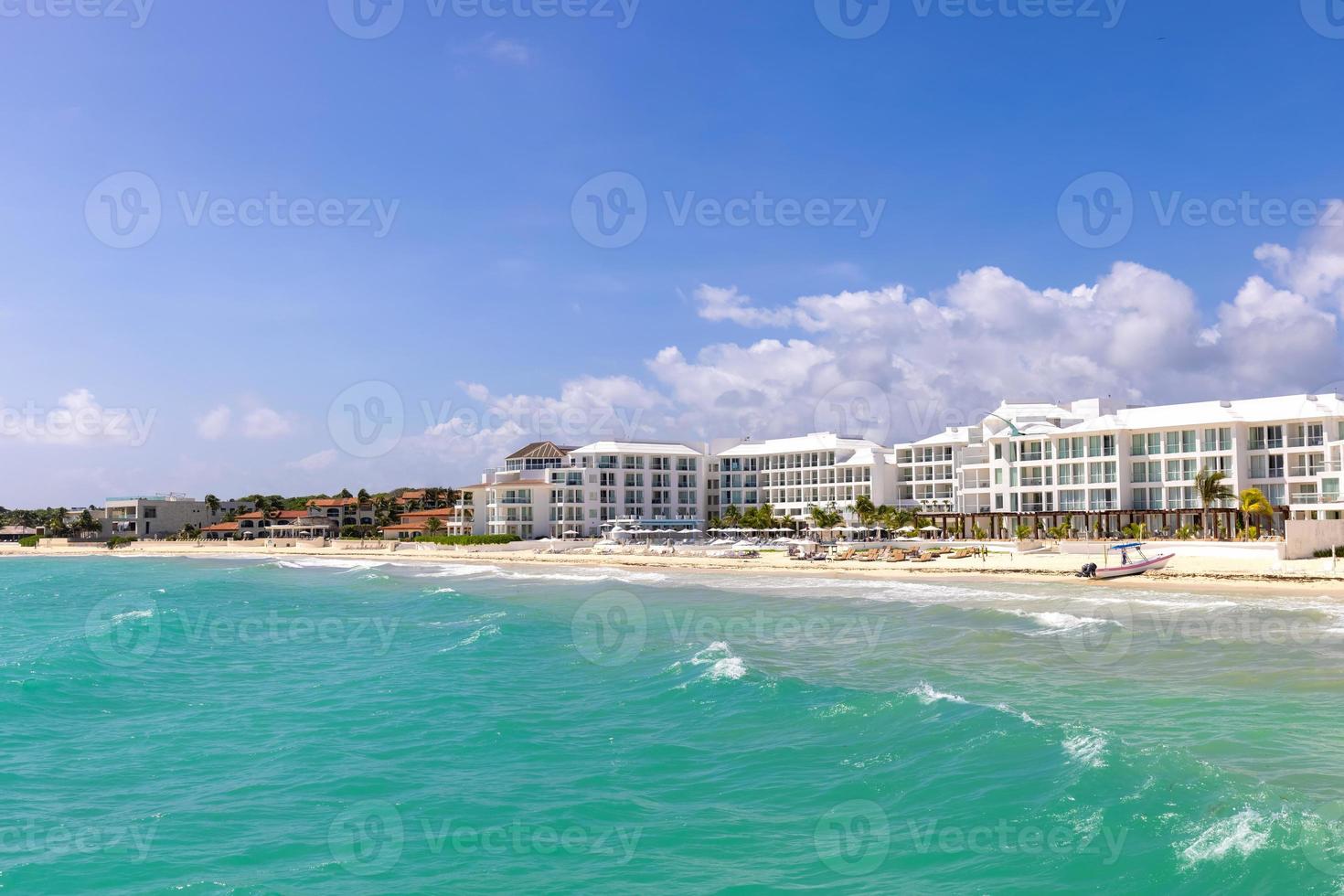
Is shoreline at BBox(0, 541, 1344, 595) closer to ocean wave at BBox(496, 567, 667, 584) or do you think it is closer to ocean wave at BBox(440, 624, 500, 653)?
ocean wave at BBox(496, 567, 667, 584)

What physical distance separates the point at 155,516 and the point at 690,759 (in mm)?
142845

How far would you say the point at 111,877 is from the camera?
1149 cm

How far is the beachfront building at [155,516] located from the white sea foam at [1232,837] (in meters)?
147

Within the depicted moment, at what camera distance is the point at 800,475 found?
104m

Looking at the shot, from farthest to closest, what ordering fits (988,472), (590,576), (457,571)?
(988,472) < (457,571) < (590,576)

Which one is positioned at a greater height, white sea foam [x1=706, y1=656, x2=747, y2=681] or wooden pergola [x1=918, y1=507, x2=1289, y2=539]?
wooden pergola [x1=918, y1=507, x2=1289, y2=539]

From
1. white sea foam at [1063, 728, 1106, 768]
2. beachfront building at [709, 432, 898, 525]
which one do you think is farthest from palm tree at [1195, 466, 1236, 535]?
white sea foam at [1063, 728, 1106, 768]

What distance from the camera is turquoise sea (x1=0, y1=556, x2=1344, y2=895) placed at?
452 inches

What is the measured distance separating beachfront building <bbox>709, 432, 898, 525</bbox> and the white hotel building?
0.59 ft

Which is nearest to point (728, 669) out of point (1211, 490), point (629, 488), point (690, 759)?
point (690, 759)

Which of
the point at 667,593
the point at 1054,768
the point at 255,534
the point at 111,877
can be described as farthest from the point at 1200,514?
the point at 255,534

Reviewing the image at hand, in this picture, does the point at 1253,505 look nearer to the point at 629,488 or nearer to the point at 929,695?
the point at 929,695

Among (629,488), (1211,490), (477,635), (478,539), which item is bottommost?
(477,635)

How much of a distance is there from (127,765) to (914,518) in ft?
248
